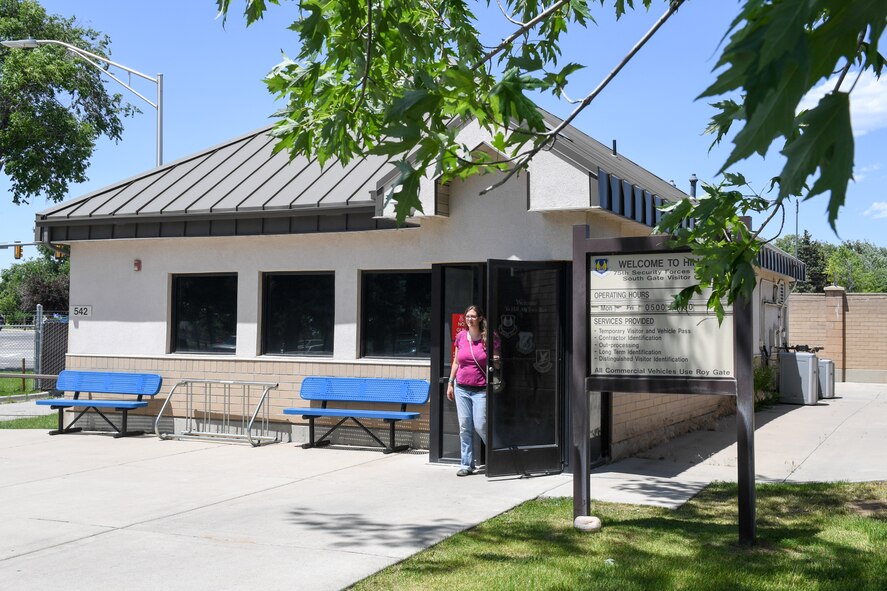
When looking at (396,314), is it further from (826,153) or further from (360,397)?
(826,153)

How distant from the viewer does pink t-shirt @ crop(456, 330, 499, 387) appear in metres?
10.3

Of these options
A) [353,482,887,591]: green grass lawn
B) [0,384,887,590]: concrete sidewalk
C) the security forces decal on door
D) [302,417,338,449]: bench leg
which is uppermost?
the security forces decal on door

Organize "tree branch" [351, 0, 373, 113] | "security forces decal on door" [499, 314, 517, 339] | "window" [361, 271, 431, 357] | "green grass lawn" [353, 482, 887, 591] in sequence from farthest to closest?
1. "window" [361, 271, 431, 357]
2. "security forces decal on door" [499, 314, 517, 339]
3. "green grass lawn" [353, 482, 887, 591]
4. "tree branch" [351, 0, 373, 113]

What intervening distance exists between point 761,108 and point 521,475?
8529 millimetres

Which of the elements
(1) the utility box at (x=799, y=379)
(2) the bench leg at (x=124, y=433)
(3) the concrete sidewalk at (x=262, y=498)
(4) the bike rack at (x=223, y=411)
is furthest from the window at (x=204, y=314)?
(1) the utility box at (x=799, y=379)

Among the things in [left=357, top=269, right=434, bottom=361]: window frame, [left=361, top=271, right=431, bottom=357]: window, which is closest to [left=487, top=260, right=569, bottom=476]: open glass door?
[left=361, top=271, right=431, bottom=357]: window

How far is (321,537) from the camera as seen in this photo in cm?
722

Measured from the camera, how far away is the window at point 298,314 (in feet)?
42.4

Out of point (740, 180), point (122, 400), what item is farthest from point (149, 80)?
point (740, 180)

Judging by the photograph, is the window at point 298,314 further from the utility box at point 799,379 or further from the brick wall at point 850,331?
the brick wall at point 850,331

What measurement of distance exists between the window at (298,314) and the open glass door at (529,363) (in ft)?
11.4

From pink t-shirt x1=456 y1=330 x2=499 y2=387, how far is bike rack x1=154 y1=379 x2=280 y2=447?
359cm

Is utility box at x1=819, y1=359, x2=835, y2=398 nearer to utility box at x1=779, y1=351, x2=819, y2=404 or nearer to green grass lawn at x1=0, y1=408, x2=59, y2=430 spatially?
utility box at x1=779, y1=351, x2=819, y2=404

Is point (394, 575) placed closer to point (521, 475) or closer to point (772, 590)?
point (772, 590)
